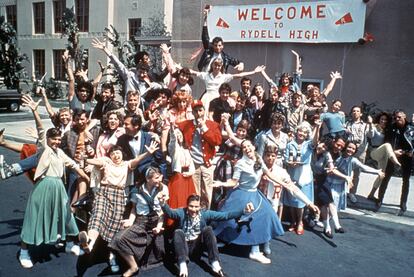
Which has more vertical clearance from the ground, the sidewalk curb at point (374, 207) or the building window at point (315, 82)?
the building window at point (315, 82)

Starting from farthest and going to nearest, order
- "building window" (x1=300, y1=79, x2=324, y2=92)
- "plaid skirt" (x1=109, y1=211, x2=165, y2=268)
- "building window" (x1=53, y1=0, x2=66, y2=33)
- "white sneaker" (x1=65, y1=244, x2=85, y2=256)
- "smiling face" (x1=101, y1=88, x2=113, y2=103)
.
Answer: "building window" (x1=53, y1=0, x2=66, y2=33)
"building window" (x1=300, y1=79, x2=324, y2=92)
"smiling face" (x1=101, y1=88, x2=113, y2=103)
"white sneaker" (x1=65, y1=244, x2=85, y2=256)
"plaid skirt" (x1=109, y1=211, x2=165, y2=268)

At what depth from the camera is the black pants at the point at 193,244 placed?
14.8 feet

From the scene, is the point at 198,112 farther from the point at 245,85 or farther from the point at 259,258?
the point at 245,85

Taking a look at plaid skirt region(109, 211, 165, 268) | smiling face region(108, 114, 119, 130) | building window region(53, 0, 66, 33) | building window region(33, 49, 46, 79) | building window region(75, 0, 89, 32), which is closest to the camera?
plaid skirt region(109, 211, 165, 268)

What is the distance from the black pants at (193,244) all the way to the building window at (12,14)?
96.1ft

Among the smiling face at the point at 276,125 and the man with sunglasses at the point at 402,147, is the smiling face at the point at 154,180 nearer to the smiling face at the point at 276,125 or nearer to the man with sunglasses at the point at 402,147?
the smiling face at the point at 276,125

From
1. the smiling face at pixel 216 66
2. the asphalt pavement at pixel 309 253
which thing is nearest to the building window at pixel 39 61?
the asphalt pavement at pixel 309 253

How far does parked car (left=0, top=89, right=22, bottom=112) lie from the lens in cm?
1730

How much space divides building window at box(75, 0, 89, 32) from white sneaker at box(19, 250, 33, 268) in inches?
874

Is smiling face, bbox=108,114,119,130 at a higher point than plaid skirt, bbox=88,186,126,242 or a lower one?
higher

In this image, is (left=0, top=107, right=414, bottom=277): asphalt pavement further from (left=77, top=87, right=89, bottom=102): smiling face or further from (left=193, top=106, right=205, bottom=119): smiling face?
(left=77, top=87, right=89, bottom=102): smiling face

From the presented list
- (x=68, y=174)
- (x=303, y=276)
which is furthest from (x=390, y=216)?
(x=68, y=174)

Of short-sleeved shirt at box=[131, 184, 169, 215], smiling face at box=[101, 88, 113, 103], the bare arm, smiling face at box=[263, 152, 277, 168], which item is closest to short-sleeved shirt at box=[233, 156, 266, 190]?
smiling face at box=[263, 152, 277, 168]

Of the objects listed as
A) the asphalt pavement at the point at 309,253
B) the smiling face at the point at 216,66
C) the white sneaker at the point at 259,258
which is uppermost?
the smiling face at the point at 216,66
